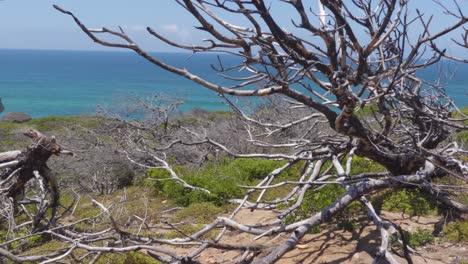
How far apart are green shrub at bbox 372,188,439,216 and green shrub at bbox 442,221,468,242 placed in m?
0.48

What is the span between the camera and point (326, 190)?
655 centimetres

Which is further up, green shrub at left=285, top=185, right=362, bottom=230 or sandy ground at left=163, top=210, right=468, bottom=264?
green shrub at left=285, top=185, right=362, bottom=230

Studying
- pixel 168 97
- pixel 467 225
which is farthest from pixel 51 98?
pixel 467 225

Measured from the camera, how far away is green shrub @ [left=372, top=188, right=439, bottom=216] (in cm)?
626

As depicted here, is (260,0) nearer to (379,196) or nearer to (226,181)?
(379,196)

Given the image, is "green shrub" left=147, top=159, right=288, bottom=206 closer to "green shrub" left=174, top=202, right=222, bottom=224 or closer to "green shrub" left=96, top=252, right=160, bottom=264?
"green shrub" left=174, top=202, right=222, bottom=224

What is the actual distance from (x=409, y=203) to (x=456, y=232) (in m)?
0.86

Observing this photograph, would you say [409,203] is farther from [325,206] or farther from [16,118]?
[16,118]

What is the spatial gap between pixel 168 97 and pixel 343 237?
1239 cm

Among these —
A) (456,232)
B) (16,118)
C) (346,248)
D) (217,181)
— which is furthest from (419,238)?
(16,118)

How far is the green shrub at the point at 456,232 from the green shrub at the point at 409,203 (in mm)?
480

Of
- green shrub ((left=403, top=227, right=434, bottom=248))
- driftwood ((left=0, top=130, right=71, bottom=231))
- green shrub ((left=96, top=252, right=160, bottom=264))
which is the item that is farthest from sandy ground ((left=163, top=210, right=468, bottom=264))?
driftwood ((left=0, top=130, right=71, bottom=231))

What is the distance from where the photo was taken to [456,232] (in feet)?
18.2

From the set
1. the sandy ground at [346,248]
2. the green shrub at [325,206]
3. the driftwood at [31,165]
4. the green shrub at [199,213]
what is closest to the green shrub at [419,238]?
the sandy ground at [346,248]
